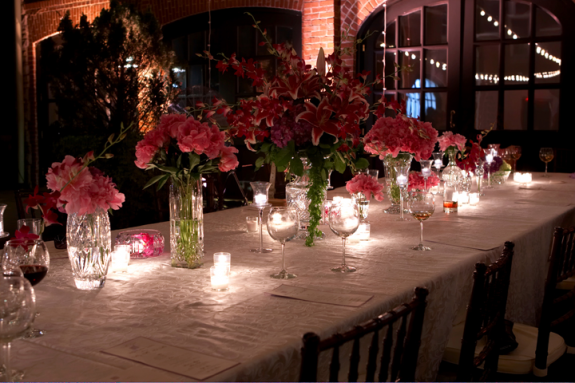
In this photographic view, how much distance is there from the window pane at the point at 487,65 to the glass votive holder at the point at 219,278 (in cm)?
557

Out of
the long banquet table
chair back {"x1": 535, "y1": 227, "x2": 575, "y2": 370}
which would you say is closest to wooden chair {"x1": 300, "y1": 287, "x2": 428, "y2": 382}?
the long banquet table

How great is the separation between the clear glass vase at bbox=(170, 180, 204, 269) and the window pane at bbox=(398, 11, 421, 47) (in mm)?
5474

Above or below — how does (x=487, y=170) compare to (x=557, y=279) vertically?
above

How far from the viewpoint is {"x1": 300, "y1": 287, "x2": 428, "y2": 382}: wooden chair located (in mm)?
1047

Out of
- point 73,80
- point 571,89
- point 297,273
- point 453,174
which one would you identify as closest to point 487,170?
point 453,174

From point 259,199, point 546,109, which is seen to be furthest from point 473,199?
point 546,109

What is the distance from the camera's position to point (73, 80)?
6398mm

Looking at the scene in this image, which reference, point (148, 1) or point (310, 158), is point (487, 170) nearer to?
point (310, 158)

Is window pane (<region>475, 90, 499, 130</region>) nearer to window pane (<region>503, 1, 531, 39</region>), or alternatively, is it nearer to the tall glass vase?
window pane (<region>503, 1, 531, 39</region>)

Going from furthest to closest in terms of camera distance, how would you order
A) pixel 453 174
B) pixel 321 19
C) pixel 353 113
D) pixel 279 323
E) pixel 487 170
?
pixel 321 19, pixel 487 170, pixel 453 174, pixel 353 113, pixel 279 323

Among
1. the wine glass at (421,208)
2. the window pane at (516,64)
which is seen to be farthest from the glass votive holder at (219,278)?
the window pane at (516,64)

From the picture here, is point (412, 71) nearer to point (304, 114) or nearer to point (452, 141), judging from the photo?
point (452, 141)

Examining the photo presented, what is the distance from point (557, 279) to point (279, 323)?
1360 millimetres

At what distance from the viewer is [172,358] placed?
1.29 metres
